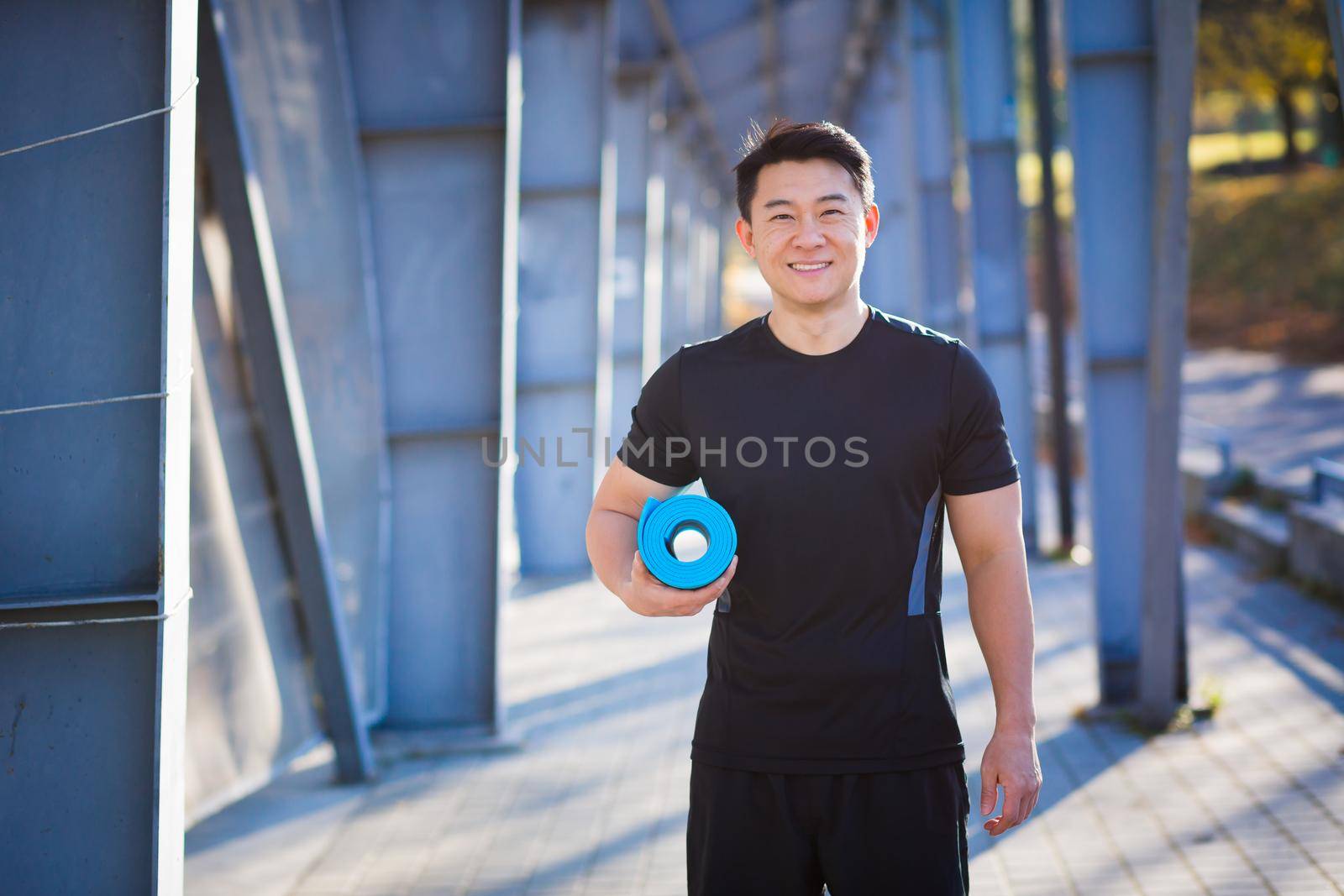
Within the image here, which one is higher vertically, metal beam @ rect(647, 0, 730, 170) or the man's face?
metal beam @ rect(647, 0, 730, 170)

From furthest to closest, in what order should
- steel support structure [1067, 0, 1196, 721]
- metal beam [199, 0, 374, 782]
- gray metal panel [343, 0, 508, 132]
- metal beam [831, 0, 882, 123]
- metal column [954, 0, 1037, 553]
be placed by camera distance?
metal beam [831, 0, 882, 123] < metal column [954, 0, 1037, 553] < gray metal panel [343, 0, 508, 132] < steel support structure [1067, 0, 1196, 721] < metal beam [199, 0, 374, 782]

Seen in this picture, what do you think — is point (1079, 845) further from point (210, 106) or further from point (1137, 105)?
point (210, 106)

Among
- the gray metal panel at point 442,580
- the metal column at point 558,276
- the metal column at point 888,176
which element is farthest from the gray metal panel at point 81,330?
the metal column at point 888,176

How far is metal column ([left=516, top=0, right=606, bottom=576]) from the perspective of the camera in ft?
37.6

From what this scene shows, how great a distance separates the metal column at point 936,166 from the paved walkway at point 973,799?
282 inches

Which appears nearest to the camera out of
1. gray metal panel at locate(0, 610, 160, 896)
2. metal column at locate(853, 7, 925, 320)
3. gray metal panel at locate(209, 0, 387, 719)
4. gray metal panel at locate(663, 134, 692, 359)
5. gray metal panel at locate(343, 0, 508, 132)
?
gray metal panel at locate(0, 610, 160, 896)

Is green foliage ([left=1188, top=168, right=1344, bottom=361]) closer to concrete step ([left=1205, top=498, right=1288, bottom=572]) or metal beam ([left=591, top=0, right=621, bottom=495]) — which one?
concrete step ([left=1205, top=498, right=1288, bottom=572])

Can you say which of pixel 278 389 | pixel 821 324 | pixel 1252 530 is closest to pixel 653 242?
pixel 1252 530

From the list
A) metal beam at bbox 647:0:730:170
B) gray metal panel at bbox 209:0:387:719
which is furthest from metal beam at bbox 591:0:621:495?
gray metal panel at bbox 209:0:387:719

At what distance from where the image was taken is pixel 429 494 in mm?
7711

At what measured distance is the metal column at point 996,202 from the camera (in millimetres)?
12922

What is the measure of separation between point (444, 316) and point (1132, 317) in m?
3.73

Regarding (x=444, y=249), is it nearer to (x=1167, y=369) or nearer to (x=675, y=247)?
(x=1167, y=369)

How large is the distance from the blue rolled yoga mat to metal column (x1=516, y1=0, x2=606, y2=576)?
9130 millimetres
